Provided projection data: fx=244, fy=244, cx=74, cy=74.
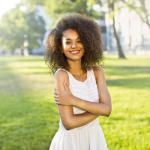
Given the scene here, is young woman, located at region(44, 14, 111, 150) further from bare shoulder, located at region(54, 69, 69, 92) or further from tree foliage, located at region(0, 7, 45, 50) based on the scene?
tree foliage, located at region(0, 7, 45, 50)

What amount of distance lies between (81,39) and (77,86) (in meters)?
0.38

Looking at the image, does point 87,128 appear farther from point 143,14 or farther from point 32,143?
point 143,14

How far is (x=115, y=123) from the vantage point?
4668 millimetres

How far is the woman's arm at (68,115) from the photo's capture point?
1.75 m

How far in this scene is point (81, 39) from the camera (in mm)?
1929

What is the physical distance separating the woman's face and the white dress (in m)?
0.16

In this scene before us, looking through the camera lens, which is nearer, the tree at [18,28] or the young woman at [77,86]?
the young woman at [77,86]

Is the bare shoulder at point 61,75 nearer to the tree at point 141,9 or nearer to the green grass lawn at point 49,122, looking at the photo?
the green grass lawn at point 49,122

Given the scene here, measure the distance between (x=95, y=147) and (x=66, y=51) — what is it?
790 mm

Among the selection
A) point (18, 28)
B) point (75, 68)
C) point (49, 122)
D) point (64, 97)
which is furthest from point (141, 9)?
point (18, 28)

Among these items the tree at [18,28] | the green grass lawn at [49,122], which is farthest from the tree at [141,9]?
the tree at [18,28]

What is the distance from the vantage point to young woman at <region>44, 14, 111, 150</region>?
1.77 m

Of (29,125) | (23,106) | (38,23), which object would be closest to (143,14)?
(23,106)

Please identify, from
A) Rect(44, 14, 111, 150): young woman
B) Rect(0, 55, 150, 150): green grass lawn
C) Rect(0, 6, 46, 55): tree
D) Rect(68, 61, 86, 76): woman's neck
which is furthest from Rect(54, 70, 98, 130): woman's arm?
Rect(0, 6, 46, 55): tree
